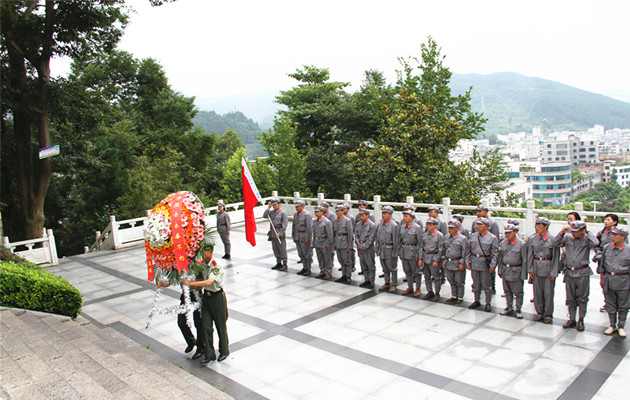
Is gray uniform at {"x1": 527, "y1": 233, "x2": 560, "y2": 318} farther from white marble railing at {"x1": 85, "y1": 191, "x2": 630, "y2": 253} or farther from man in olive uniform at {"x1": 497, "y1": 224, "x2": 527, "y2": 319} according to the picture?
white marble railing at {"x1": 85, "y1": 191, "x2": 630, "y2": 253}

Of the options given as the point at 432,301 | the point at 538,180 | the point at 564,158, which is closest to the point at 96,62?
the point at 432,301

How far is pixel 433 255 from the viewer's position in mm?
8375

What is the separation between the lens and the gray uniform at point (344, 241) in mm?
9898

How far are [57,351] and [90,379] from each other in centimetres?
119

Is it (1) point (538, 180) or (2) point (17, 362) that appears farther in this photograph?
(1) point (538, 180)

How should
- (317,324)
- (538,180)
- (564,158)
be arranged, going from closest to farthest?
1. (317,324)
2. (538,180)
3. (564,158)

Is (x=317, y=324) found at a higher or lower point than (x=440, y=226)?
lower

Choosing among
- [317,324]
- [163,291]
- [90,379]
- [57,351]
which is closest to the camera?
[90,379]

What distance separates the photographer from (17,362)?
5531 millimetres

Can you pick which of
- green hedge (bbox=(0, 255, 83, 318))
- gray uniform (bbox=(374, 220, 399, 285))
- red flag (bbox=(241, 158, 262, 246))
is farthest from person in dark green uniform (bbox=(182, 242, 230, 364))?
red flag (bbox=(241, 158, 262, 246))

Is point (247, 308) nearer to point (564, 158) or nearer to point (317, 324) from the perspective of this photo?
point (317, 324)

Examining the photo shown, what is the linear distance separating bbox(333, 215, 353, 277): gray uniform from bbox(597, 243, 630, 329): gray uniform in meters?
4.76

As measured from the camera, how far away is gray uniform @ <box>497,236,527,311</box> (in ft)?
24.0

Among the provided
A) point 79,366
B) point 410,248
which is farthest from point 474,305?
point 79,366
